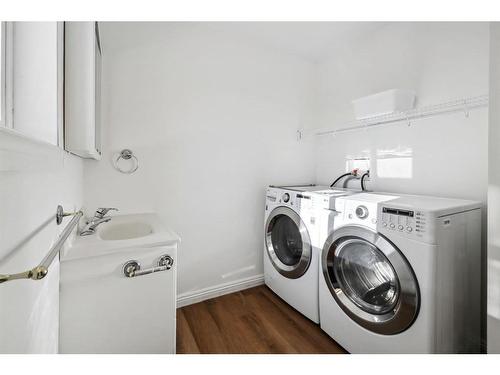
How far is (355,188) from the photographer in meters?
2.21

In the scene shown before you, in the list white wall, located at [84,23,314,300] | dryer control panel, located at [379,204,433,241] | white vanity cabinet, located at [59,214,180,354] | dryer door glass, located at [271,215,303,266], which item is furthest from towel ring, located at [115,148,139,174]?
dryer control panel, located at [379,204,433,241]

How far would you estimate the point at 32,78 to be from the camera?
83 centimetres

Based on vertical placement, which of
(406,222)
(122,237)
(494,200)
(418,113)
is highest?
(418,113)

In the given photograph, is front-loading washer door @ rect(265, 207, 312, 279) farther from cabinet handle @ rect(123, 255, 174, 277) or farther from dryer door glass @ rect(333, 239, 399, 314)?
cabinet handle @ rect(123, 255, 174, 277)

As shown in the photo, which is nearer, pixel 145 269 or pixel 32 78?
pixel 32 78

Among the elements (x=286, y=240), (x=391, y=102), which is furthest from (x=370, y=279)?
(x=391, y=102)

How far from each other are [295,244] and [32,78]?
6.10 ft

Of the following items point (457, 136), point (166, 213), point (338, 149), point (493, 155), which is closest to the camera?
point (493, 155)

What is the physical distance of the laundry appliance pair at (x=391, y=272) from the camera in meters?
1.09

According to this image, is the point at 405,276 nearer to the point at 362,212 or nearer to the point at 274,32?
the point at 362,212

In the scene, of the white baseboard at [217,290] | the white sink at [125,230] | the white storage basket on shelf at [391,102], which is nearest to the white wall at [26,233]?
the white sink at [125,230]

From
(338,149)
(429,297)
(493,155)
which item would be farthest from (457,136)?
(429,297)
